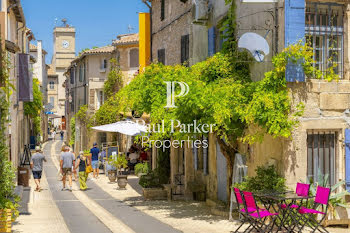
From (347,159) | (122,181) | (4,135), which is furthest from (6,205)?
(122,181)

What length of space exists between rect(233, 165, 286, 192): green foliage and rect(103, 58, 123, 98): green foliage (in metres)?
24.5

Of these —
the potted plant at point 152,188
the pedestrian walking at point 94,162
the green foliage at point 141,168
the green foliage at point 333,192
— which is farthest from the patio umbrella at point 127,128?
the green foliage at point 333,192

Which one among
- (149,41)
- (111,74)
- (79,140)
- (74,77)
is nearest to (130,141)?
(111,74)

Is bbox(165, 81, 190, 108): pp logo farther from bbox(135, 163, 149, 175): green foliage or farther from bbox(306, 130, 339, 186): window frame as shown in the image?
bbox(135, 163, 149, 175): green foliage

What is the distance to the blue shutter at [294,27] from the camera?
12.2 meters

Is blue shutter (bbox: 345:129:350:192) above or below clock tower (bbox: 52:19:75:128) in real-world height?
below

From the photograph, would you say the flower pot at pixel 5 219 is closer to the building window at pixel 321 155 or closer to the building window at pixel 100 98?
the building window at pixel 321 155

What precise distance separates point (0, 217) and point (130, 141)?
22.6m

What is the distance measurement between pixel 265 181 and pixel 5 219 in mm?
5357

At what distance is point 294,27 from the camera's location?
12.2 m

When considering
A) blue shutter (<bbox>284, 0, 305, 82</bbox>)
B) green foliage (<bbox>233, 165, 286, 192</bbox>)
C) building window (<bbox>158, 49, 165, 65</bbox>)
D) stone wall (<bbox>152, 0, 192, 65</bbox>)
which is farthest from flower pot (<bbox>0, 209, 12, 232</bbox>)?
building window (<bbox>158, 49, 165, 65</bbox>)

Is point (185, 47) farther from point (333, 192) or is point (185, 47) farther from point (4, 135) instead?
Answer: point (4, 135)

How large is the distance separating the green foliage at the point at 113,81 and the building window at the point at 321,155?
24.8m

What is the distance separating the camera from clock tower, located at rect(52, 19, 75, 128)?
8897 cm
